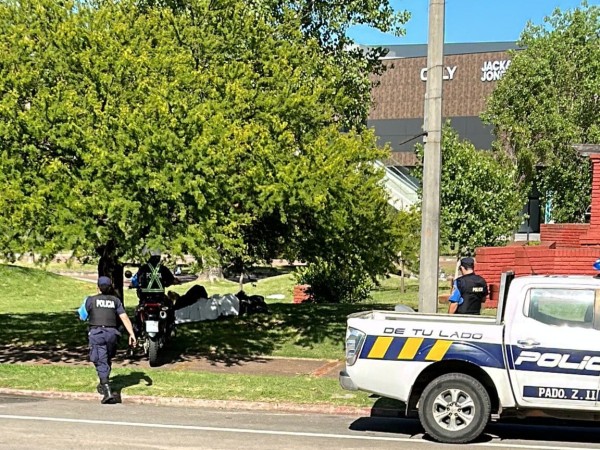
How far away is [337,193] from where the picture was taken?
1492 cm

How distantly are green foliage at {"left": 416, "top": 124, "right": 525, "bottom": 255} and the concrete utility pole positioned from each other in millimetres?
21878

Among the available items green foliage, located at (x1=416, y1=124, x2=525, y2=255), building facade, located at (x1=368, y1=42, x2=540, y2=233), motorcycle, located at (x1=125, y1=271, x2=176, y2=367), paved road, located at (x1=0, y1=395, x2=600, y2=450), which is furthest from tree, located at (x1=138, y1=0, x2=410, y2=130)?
building facade, located at (x1=368, y1=42, x2=540, y2=233)

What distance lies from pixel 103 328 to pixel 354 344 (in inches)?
147

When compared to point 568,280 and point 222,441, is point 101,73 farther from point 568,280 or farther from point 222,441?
point 568,280

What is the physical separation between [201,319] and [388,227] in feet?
17.8

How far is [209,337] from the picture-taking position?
17062mm

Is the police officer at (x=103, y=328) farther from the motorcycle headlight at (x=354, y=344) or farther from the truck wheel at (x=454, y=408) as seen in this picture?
the truck wheel at (x=454, y=408)

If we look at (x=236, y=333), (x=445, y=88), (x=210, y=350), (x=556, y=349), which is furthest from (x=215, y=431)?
(x=445, y=88)

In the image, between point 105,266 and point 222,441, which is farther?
point 105,266

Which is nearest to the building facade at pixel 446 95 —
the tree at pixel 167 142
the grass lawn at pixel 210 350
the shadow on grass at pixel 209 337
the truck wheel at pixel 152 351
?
the grass lawn at pixel 210 350

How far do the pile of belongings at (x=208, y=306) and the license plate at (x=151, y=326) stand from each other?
6.15 metres

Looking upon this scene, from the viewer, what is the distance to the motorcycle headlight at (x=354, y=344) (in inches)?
369

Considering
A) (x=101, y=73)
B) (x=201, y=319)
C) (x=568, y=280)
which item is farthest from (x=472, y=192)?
(x=568, y=280)

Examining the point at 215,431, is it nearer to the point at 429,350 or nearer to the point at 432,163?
the point at 429,350
